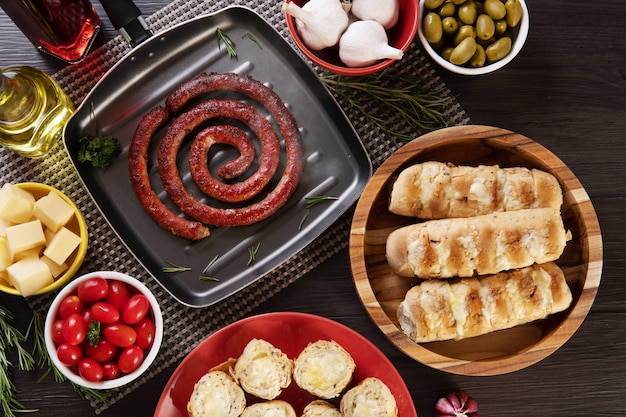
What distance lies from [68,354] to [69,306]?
0.15 metres

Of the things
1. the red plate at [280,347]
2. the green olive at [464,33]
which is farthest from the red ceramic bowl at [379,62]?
the red plate at [280,347]

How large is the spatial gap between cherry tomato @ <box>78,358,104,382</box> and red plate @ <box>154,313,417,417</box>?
0.70 feet

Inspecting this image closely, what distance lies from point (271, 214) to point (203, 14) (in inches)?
30.5

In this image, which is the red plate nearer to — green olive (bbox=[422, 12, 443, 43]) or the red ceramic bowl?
the red ceramic bowl

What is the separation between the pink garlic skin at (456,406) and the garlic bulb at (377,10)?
132cm

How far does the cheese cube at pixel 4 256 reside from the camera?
7.12 feet

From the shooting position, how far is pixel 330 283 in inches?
94.0

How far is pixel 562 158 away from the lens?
97.5 inches

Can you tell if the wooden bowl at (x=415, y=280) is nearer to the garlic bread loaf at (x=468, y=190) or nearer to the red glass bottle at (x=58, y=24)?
the garlic bread loaf at (x=468, y=190)

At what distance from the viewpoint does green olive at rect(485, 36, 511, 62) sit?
7.29ft

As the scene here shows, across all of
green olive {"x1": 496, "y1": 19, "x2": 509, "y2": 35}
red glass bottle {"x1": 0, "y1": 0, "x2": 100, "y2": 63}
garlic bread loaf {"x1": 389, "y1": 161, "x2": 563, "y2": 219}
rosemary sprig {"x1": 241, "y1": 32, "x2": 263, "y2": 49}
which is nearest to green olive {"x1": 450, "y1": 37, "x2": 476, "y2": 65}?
green olive {"x1": 496, "y1": 19, "x2": 509, "y2": 35}

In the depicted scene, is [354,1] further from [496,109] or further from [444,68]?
[496,109]

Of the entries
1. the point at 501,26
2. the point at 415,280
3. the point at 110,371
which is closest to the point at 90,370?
the point at 110,371

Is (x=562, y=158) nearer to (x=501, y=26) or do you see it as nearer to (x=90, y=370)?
Answer: (x=501, y=26)
